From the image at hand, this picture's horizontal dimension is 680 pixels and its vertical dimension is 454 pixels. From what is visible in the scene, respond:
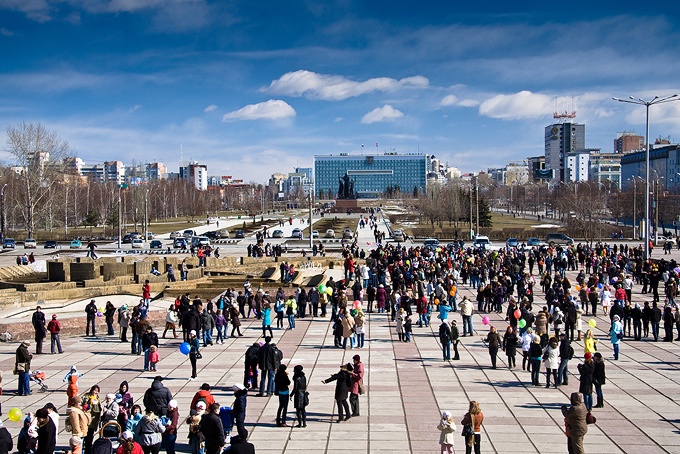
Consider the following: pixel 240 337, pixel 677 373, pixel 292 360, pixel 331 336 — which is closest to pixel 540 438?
pixel 677 373

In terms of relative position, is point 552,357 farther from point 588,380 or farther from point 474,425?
point 474,425

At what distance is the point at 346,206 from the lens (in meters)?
132

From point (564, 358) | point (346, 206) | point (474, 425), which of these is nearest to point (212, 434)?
point (474, 425)

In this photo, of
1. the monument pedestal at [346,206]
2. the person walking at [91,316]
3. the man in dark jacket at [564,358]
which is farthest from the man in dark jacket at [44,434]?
the monument pedestal at [346,206]

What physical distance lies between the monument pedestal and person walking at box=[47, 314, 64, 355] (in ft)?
365

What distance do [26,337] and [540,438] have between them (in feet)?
53.8

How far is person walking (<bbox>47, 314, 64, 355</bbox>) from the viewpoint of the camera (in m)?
18.3

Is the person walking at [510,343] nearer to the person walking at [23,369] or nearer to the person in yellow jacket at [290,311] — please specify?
the person in yellow jacket at [290,311]

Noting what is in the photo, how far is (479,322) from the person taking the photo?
76.6 feet

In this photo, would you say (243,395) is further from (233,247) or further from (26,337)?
(233,247)

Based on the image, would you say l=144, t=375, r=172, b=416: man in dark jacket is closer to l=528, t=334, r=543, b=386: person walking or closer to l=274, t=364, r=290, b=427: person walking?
l=274, t=364, r=290, b=427: person walking

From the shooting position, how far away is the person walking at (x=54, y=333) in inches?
722

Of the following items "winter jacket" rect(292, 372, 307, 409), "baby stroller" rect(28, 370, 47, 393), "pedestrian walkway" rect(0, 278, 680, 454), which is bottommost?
"pedestrian walkway" rect(0, 278, 680, 454)

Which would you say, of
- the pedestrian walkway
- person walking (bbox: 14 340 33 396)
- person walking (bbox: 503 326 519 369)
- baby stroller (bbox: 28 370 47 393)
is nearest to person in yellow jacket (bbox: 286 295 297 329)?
the pedestrian walkway
